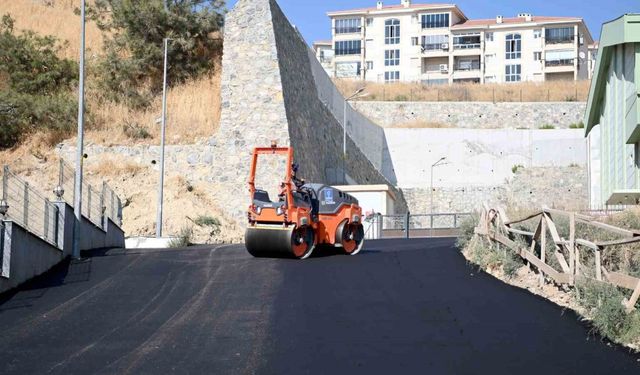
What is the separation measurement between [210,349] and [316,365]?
1.73 metres

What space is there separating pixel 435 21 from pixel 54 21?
59.2 meters

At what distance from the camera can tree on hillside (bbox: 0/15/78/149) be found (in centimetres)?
4753

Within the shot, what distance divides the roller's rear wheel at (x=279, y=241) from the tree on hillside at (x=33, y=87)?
2745 cm

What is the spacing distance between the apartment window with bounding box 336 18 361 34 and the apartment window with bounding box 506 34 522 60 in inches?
794

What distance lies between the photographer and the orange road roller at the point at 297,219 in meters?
22.6

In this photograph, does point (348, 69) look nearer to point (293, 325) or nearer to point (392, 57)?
point (392, 57)

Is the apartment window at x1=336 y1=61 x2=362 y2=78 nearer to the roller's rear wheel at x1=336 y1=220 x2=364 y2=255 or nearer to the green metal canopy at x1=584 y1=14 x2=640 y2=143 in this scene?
the green metal canopy at x1=584 y1=14 x2=640 y2=143

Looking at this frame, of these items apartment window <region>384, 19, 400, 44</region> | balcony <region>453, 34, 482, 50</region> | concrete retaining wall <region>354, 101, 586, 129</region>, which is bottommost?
concrete retaining wall <region>354, 101, 586, 129</region>

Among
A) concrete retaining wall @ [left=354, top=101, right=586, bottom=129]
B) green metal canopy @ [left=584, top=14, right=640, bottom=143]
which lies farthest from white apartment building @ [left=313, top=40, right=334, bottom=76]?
green metal canopy @ [left=584, top=14, right=640, bottom=143]

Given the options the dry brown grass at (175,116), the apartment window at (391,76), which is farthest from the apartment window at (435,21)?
the dry brown grass at (175,116)

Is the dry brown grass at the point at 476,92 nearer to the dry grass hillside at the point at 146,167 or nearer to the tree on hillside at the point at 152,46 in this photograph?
the tree on hillside at the point at 152,46

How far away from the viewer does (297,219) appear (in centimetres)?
2261

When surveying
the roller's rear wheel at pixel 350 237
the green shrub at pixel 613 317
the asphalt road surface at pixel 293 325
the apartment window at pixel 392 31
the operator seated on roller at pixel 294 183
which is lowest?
the asphalt road surface at pixel 293 325

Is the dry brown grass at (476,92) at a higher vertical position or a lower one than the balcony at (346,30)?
lower
